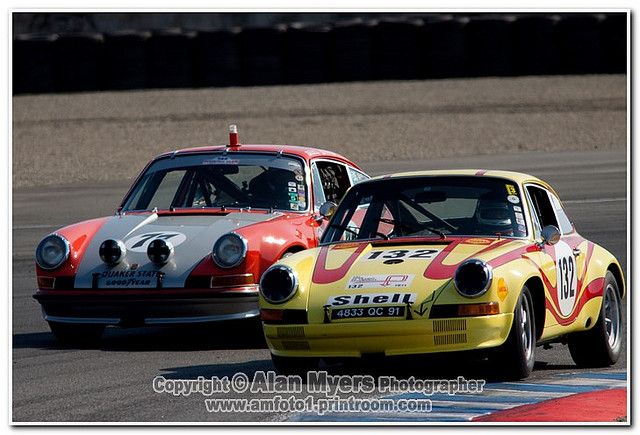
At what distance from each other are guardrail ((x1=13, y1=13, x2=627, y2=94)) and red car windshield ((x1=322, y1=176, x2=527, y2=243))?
68.9 feet

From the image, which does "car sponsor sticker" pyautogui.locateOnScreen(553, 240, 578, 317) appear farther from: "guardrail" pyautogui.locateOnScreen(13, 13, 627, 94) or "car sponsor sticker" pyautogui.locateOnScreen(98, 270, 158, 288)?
"guardrail" pyautogui.locateOnScreen(13, 13, 627, 94)

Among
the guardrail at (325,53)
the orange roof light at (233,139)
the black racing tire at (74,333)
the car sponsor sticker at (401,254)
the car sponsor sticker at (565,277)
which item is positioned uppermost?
the guardrail at (325,53)

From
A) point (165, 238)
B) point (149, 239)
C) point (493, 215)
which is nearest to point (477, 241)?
point (493, 215)

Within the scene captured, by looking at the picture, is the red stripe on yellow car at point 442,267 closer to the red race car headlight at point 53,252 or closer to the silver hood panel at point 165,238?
the silver hood panel at point 165,238

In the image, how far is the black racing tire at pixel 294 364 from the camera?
7.41 metres

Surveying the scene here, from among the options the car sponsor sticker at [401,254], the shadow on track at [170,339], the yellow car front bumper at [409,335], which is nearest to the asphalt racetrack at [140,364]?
the shadow on track at [170,339]

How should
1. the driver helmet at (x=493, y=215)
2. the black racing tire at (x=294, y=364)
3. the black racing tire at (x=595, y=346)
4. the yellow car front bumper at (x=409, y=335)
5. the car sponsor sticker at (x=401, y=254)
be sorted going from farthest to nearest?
the black racing tire at (x=595, y=346)
the driver helmet at (x=493, y=215)
the car sponsor sticker at (x=401, y=254)
the black racing tire at (x=294, y=364)
the yellow car front bumper at (x=409, y=335)

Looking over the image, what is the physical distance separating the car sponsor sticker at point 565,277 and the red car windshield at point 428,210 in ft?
A: 0.94

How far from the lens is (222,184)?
1017cm

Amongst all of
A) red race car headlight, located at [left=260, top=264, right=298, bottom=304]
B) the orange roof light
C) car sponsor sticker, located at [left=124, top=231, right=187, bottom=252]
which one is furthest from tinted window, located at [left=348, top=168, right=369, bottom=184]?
red race car headlight, located at [left=260, top=264, right=298, bottom=304]

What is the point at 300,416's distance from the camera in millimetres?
6410
